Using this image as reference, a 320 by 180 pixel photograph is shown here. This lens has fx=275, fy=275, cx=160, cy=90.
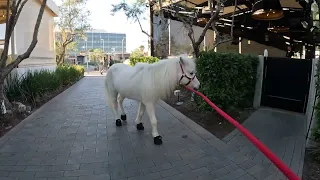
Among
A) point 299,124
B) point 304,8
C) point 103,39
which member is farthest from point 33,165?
point 103,39

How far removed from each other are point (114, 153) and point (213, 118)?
2564 mm

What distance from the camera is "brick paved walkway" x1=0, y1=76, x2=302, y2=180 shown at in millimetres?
3551

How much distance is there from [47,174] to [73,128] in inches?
87.7

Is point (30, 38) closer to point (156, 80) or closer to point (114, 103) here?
point (114, 103)

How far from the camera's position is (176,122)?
6184mm

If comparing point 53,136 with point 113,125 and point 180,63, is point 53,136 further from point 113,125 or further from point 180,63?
point 180,63

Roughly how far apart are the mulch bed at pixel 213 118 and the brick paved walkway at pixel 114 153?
0.20 metres

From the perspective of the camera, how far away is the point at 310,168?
143 inches

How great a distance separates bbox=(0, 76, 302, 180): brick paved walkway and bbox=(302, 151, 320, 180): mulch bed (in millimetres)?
497

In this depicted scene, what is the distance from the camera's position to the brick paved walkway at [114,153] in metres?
3.55

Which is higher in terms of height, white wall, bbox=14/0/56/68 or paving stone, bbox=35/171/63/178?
white wall, bbox=14/0/56/68

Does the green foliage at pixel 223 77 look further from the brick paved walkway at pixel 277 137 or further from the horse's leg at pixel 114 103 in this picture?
the horse's leg at pixel 114 103

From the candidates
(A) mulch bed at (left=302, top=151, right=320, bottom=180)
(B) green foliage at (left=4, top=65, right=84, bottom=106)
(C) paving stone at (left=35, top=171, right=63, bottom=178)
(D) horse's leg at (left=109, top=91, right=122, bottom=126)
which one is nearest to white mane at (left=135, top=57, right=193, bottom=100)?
(D) horse's leg at (left=109, top=91, right=122, bottom=126)

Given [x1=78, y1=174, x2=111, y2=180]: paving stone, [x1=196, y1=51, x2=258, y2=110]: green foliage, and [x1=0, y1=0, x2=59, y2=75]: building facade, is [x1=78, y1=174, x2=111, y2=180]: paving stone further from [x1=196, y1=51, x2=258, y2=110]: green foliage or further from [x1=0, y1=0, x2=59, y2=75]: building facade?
[x1=0, y1=0, x2=59, y2=75]: building facade
